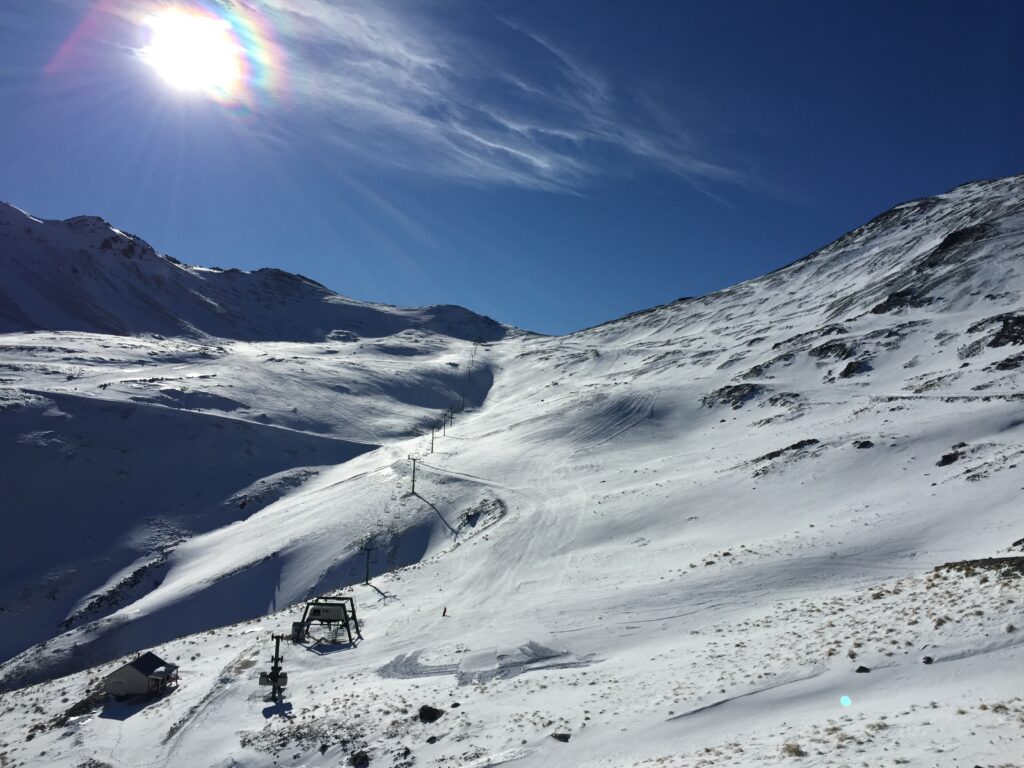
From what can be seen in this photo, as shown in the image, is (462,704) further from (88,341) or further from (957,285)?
(88,341)

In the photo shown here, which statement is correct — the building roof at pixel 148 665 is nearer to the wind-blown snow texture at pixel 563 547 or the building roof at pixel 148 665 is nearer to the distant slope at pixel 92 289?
the wind-blown snow texture at pixel 563 547

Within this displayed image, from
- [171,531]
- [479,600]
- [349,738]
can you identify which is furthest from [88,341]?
[349,738]

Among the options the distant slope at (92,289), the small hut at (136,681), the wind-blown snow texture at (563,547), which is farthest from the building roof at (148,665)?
the distant slope at (92,289)

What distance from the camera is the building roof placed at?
28.7 meters

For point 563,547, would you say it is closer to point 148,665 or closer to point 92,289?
point 148,665

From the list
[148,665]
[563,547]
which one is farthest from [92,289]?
[563,547]

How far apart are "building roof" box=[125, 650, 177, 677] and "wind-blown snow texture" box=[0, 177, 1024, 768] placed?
126 cm

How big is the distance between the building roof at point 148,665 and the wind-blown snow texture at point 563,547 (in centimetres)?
126

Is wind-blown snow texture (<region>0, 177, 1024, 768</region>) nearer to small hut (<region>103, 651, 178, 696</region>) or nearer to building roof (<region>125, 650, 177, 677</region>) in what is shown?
small hut (<region>103, 651, 178, 696</region>)

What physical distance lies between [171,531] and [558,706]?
202 ft

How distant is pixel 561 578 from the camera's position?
3553 centimetres

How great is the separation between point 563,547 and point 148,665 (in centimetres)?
2446

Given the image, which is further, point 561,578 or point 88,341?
point 88,341

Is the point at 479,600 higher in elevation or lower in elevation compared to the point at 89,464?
lower
